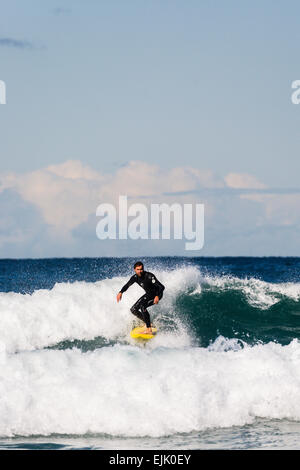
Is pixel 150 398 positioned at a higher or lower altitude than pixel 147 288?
lower

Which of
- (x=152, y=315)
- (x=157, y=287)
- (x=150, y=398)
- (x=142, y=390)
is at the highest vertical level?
(x=157, y=287)

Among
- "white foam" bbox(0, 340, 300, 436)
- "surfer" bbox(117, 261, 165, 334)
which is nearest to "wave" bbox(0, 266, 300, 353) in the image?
"surfer" bbox(117, 261, 165, 334)

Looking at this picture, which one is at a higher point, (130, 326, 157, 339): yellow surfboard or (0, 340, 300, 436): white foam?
(130, 326, 157, 339): yellow surfboard

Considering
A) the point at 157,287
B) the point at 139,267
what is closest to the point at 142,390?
the point at 139,267

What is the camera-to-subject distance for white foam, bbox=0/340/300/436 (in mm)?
10391

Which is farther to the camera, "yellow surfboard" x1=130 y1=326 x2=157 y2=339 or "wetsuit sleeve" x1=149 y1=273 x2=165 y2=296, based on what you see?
"yellow surfboard" x1=130 y1=326 x2=157 y2=339

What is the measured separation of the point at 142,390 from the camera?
10.9m

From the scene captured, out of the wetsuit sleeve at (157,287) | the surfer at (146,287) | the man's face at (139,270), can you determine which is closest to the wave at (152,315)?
the surfer at (146,287)

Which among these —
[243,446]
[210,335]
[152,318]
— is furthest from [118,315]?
[243,446]

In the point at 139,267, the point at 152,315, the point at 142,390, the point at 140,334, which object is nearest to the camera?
the point at 142,390

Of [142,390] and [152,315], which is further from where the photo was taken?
[152,315]

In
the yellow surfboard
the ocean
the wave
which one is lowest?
the ocean

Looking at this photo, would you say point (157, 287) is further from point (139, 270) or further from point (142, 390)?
point (142, 390)

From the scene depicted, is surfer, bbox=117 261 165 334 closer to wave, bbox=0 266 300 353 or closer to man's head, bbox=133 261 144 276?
man's head, bbox=133 261 144 276
